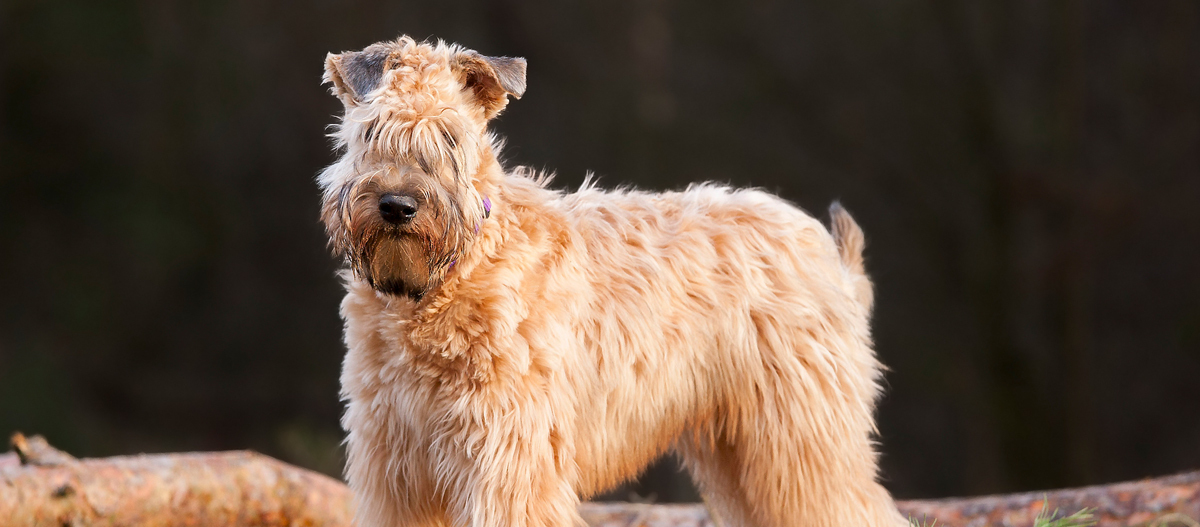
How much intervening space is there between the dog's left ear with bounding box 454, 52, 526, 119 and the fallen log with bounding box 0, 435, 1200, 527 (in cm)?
A: 250

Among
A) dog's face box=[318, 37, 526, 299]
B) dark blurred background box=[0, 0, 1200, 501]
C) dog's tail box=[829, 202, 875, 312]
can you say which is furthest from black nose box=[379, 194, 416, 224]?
dark blurred background box=[0, 0, 1200, 501]

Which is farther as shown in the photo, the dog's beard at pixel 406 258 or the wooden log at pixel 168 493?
the wooden log at pixel 168 493

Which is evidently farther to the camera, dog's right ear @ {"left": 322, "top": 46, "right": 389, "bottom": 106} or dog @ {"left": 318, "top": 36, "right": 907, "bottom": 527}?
dog's right ear @ {"left": 322, "top": 46, "right": 389, "bottom": 106}

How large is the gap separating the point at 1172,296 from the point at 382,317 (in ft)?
32.9

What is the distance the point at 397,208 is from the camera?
356 cm

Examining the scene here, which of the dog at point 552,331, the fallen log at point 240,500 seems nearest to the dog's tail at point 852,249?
the dog at point 552,331

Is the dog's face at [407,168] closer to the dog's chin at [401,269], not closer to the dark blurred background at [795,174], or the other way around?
the dog's chin at [401,269]

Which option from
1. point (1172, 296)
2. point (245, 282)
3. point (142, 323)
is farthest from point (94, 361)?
point (1172, 296)

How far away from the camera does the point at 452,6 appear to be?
12.4 metres

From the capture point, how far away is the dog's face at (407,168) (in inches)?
142

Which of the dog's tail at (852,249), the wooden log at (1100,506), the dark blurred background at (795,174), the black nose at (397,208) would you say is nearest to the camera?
the black nose at (397,208)

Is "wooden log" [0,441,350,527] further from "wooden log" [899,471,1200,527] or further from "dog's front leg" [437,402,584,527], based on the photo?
"wooden log" [899,471,1200,527]

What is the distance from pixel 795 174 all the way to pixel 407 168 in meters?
8.99

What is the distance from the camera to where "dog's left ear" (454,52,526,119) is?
13.2 feet
